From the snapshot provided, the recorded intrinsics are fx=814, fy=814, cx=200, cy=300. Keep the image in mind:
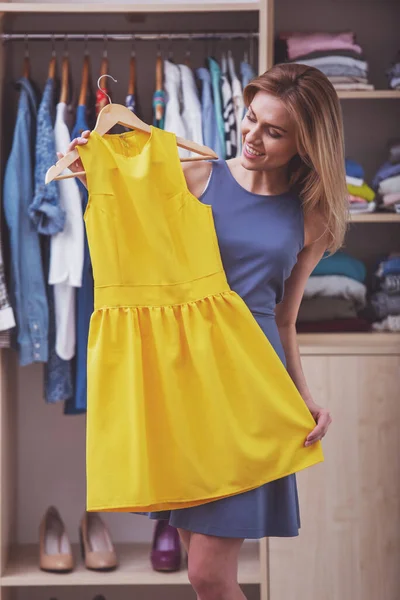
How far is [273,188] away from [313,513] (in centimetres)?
121

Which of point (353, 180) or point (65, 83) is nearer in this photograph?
point (65, 83)

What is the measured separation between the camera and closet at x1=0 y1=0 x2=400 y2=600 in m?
2.52

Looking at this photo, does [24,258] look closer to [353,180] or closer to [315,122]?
[353,180]

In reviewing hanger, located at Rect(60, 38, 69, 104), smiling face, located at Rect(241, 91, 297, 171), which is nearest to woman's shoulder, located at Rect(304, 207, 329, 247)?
smiling face, located at Rect(241, 91, 297, 171)

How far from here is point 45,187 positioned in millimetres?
2447

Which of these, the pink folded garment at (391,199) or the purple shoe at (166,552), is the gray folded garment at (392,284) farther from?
the purple shoe at (166,552)

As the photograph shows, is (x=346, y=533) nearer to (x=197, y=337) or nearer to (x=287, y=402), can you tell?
(x=287, y=402)

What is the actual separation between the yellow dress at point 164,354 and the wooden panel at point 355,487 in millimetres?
955

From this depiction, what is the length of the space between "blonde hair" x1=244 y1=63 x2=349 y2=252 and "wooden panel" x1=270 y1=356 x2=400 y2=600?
3.03 ft

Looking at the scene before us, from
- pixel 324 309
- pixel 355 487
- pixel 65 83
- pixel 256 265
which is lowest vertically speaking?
pixel 355 487

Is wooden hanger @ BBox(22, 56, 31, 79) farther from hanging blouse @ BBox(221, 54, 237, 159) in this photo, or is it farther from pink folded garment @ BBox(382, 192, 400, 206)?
pink folded garment @ BBox(382, 192, 400, 206)

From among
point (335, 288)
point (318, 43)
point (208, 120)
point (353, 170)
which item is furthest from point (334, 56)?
point (335, 288)

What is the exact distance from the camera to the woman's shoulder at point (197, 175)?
1.69 m

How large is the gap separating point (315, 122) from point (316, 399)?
1125 millimetres
